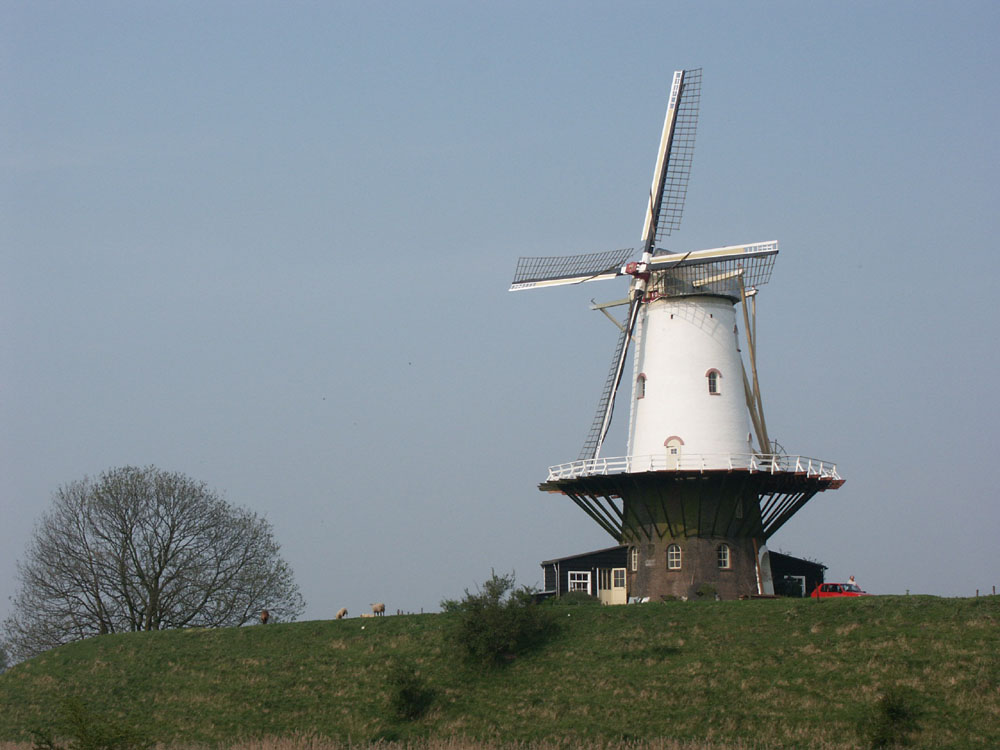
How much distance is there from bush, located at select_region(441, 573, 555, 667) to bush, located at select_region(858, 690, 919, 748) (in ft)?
38.3

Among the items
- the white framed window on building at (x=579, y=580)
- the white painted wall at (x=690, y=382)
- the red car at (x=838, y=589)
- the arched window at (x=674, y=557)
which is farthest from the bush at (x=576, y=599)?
the red car at (x=838, y=589)

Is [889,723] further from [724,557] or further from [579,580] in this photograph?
[579,580]

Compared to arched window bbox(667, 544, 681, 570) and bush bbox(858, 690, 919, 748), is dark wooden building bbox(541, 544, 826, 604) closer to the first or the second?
arched window bbox(667, 544, 681, 570)

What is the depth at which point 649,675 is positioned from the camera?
115ft

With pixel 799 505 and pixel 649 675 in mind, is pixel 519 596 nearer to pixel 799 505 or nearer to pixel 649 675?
pixel 649 675

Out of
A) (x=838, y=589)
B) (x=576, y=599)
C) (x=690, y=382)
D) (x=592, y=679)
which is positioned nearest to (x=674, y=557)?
(x=576, y=599)

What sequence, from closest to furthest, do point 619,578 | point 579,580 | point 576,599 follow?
1. point 576,599
2. point 619,578
3. point 579,580

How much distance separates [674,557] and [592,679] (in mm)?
11483

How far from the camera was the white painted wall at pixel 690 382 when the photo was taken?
46094mm

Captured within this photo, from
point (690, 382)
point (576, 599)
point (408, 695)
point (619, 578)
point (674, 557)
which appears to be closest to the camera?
point (408, 695)

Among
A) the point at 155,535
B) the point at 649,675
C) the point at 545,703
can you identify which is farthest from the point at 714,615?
the point at 155,535

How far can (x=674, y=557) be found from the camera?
151 ft

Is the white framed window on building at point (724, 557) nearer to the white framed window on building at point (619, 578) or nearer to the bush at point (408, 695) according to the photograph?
the white framed window on building at point (619, 578)

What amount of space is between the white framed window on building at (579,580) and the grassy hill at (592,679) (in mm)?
10672
